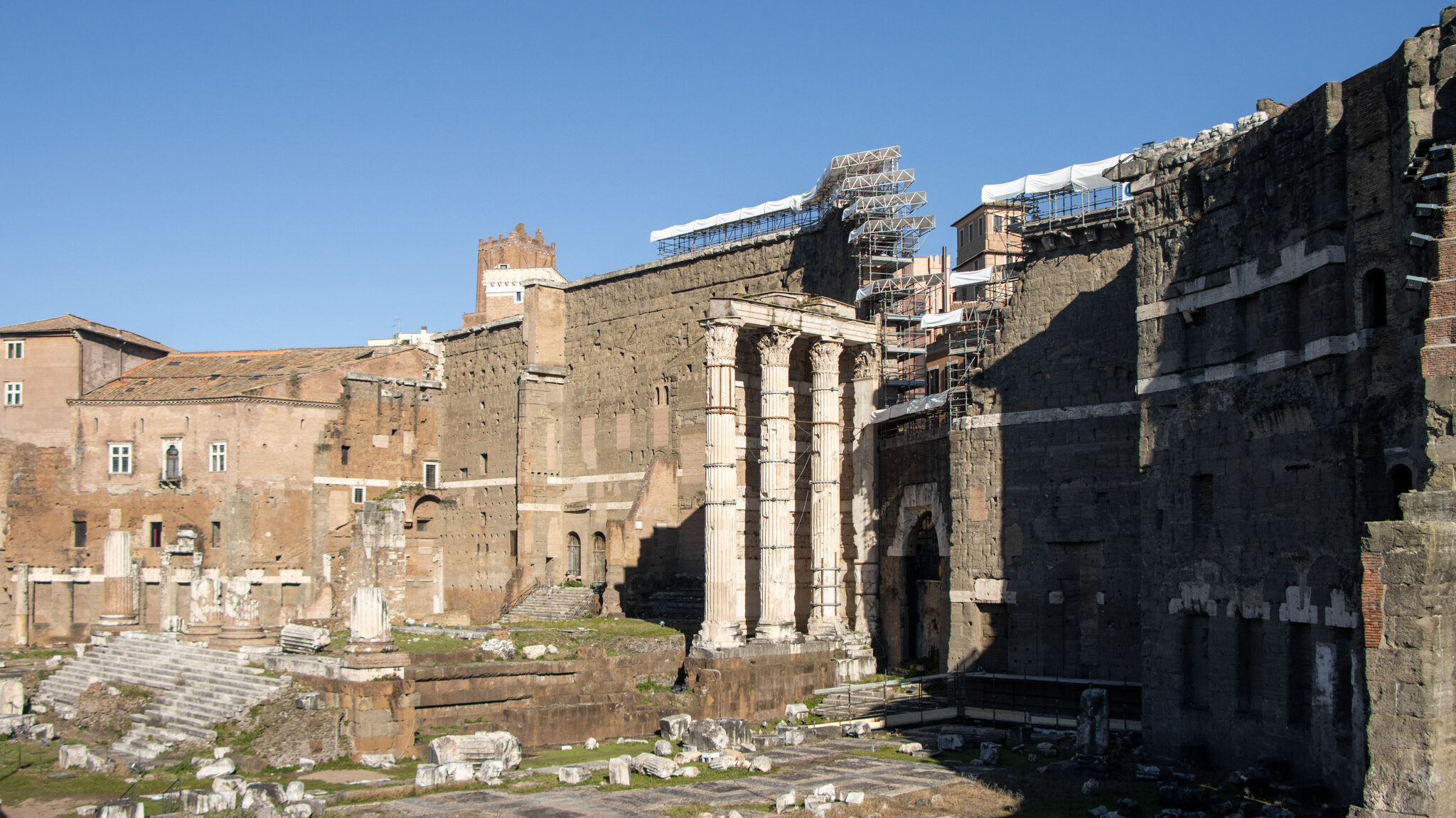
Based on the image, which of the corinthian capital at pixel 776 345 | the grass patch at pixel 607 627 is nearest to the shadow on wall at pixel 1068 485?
the corinthian capital at pixel 776 345

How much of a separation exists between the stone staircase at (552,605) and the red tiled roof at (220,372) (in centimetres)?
1125

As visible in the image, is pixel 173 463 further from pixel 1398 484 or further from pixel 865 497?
pixel 1398 484

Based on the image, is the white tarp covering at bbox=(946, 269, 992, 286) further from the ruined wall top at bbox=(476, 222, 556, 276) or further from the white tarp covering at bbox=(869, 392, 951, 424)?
the ruined wall top at bbox=(476, 222, 556, 276)

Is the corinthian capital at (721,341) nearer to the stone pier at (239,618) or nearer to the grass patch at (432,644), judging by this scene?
the grass patch at (432,644)

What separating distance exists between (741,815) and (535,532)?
88.7 ft

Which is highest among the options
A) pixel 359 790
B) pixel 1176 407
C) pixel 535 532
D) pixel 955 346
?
pixel 955 346

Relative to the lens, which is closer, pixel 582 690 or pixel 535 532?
pixel 582 690

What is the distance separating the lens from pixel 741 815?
51.3 feet

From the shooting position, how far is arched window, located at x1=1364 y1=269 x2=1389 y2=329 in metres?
15.0

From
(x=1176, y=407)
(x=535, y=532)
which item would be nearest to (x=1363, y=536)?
(x=1176, y=407)

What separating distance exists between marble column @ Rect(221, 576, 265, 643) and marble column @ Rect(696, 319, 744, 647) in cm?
977

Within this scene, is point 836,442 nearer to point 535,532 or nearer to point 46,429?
point 535,532

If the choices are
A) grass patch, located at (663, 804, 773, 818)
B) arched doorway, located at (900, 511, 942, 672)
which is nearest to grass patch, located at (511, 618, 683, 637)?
arched doorway, located at (900, 511, 942, 672)

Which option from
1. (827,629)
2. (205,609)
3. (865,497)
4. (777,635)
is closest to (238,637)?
(205,609)
